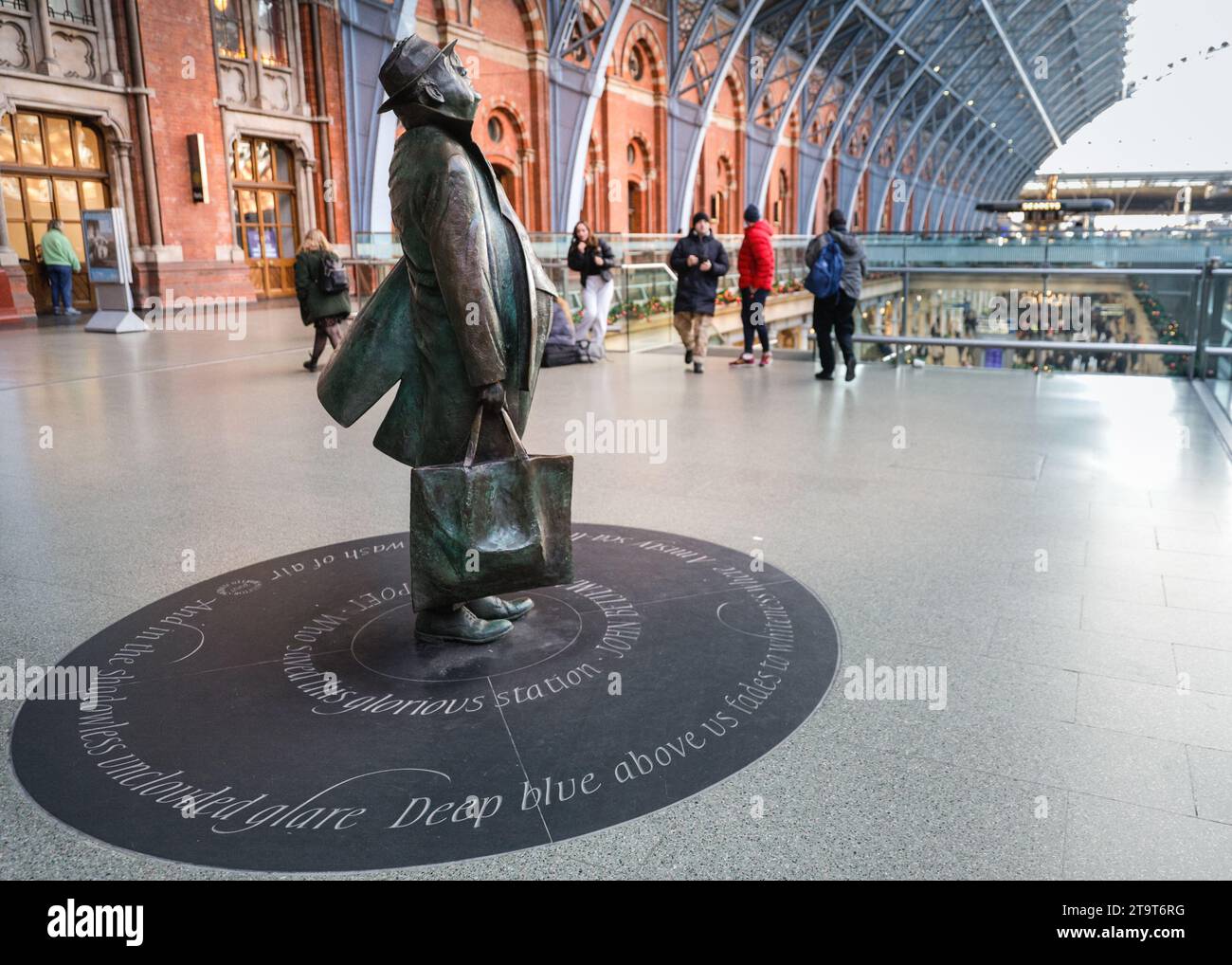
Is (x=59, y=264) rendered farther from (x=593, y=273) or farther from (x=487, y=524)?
(x=487, y=524)

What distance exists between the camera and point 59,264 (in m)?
14.7

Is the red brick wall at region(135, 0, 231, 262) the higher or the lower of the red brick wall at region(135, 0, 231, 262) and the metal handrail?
the higher

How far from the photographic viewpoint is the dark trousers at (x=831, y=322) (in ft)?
29.5

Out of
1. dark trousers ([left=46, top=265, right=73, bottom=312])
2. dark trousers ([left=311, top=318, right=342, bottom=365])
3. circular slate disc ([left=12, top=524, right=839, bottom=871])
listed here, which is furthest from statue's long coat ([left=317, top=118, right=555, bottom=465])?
dark trousers ([left=46, top=265, right=73, bottom=312])

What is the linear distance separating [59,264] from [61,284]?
17.1 inches

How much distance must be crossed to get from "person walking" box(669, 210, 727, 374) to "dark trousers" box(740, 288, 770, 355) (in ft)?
1.10

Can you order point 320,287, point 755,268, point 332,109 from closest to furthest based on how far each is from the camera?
point 320,287
point 755,268
point 332,109

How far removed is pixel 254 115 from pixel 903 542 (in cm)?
1660

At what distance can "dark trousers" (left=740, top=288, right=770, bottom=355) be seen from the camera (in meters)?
9.62

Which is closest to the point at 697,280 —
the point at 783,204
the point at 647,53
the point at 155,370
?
the point at 155,370

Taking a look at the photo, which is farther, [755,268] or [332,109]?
[332,109]

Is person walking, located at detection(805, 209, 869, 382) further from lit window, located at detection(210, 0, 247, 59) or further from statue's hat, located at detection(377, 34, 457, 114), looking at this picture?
lit window, located at detection(210, 0, 247, 59)

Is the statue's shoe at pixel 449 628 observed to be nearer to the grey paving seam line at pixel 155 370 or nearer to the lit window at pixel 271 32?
the grey paving seam line at pixel 155 370

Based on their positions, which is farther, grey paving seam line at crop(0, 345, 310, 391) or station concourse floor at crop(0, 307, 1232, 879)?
grey paving seam line at crop(0, 345, 310, 391)
